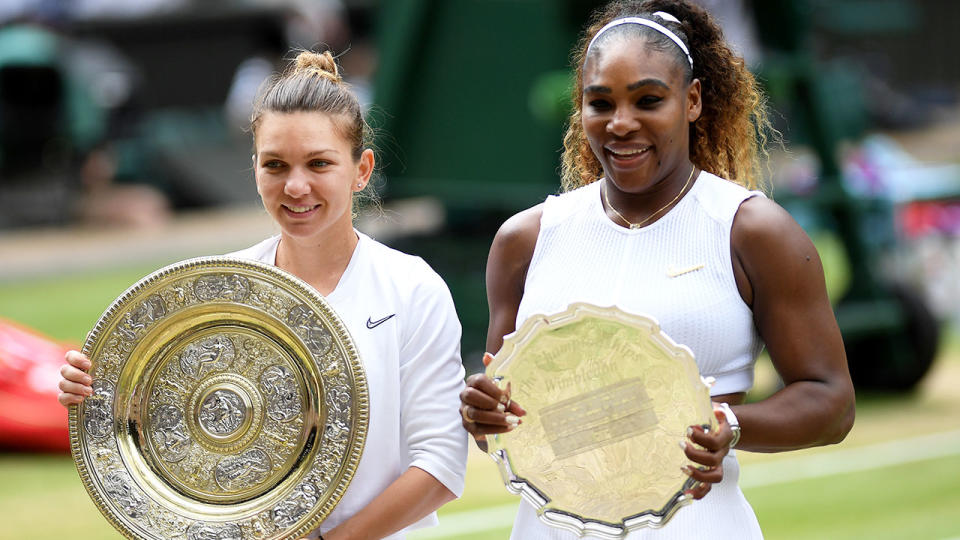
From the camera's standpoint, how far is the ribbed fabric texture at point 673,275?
2.43 m

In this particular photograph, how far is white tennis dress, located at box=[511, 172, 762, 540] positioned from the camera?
2434 millimetres

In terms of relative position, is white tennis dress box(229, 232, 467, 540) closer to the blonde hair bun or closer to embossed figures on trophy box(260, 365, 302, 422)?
embossed figures on trophy box(260, 365, 302, 422)

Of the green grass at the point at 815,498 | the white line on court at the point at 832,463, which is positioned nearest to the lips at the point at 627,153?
the green grass at the point at 815,498

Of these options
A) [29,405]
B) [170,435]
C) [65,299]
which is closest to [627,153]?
[170,435]

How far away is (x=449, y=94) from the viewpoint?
8.77 meters

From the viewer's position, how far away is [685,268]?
96.3 inches

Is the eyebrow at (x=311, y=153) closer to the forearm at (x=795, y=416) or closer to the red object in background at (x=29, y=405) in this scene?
the forearm at (x=795, y=416)

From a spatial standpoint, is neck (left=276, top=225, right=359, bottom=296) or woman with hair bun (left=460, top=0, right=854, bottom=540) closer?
woman with hair bun (left=460, top=0, right=854, bottom=540)

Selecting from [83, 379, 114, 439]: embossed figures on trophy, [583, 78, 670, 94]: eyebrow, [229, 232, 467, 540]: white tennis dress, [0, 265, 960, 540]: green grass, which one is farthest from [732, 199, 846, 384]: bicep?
[0, 265, 960, 540]: green grass

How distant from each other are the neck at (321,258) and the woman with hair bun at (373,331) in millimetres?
17

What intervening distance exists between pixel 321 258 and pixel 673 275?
0.66m

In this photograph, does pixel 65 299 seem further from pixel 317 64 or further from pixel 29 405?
pixel 317 64

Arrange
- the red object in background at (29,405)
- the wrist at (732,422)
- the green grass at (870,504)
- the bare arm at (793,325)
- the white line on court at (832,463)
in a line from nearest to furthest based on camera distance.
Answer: the wrist at (732,422), the bare arm at (793,325), the green grass at (870,504), the white line on court at (832,463), the red object in background at (29,405)

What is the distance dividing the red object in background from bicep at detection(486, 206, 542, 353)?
5339 millimetres
